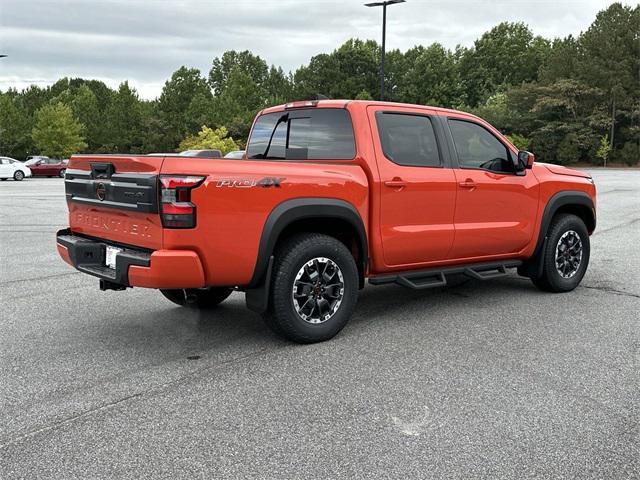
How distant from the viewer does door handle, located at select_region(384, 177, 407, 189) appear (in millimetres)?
5150

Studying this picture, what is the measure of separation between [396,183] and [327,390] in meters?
1.99

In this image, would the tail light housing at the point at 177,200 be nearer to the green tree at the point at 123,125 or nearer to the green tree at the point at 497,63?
the green tree at the point at 123,125

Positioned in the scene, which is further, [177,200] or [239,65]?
[239,65]

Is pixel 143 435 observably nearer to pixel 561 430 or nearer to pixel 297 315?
pixel 297 315

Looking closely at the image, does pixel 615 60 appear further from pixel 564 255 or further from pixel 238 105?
pixel 564 255

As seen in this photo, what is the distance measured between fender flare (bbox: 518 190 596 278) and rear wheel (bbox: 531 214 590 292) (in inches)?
2.4

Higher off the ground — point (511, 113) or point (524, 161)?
point (511, 113)

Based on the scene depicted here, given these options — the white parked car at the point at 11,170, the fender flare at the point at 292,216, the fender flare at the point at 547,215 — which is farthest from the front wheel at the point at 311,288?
the white parked car at the point at 11,170

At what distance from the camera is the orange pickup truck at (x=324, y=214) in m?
4.20

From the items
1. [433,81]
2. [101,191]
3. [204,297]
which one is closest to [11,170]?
[204,297]

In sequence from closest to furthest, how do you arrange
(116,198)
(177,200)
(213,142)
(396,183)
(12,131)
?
1. (177,200)
2. (116,198)
3. (396,183)
4. (213,142)
5. (12,131)

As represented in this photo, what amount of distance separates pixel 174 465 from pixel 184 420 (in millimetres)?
497

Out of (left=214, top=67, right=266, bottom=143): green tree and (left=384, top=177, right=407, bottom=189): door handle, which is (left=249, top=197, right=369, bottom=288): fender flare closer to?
(left=384, top=177, right=407, bottom=189): door handle

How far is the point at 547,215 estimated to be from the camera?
6.46 m
